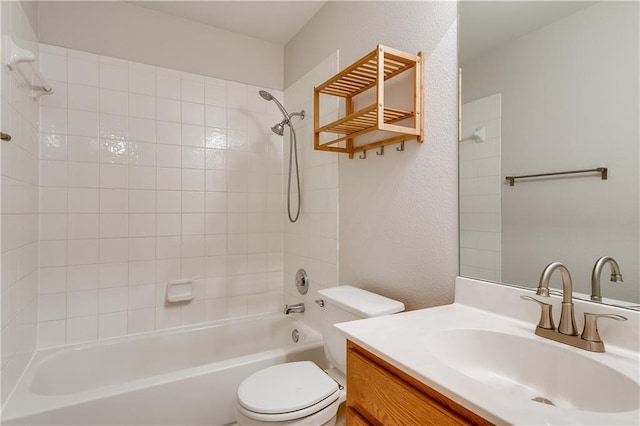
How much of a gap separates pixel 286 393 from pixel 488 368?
2.44 feet

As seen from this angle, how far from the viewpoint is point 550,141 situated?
974mm

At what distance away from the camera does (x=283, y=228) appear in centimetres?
255

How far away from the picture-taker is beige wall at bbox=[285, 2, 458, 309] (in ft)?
4.05

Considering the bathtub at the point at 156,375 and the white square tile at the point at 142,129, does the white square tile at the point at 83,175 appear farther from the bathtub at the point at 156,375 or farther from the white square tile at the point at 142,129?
the bathtub at the point at 156,375

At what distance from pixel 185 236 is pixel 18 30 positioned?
1.31 m

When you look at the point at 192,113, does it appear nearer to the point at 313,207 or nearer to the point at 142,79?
the point at 142,79

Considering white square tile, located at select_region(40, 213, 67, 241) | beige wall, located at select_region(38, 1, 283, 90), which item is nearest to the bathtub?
white square tile, located at select_region(40, 213, 67, 241)

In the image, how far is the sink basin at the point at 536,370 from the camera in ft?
2.25

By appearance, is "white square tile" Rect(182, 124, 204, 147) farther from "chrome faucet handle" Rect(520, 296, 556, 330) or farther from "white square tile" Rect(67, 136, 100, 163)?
"chrome faucet handle" Rect(520, 296, 556, 330)

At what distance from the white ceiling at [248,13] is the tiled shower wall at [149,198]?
38 centimetres

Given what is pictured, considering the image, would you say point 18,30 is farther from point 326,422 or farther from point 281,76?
point 326,422

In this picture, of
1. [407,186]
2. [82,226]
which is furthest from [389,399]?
[82,226]

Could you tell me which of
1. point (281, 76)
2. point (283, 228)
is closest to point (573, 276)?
point (283, 228)

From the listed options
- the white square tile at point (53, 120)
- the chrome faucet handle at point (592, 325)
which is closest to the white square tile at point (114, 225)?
the white square tile at point (53, 120)
